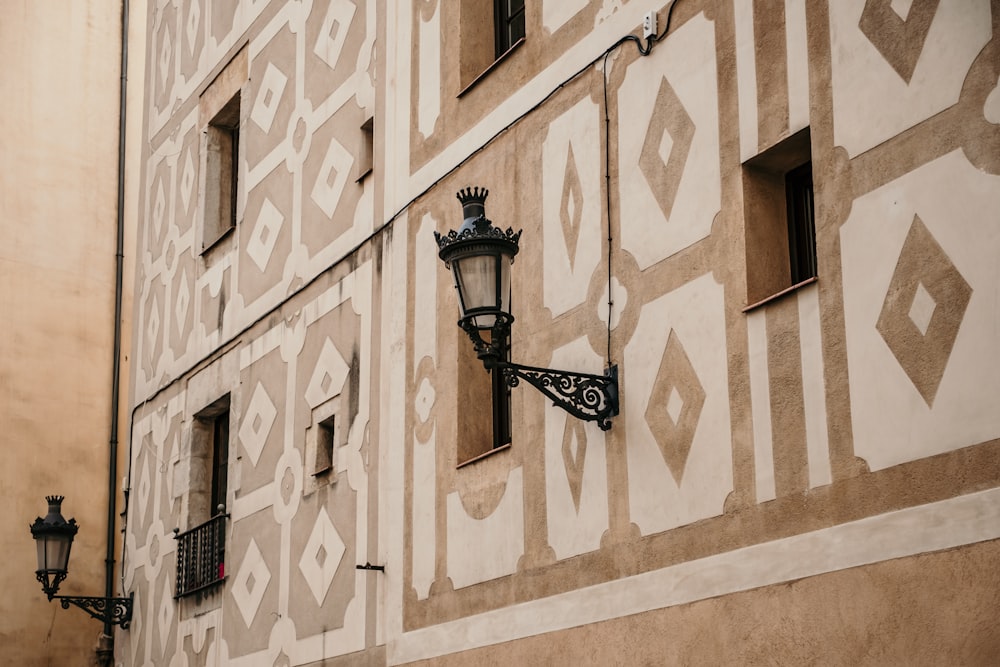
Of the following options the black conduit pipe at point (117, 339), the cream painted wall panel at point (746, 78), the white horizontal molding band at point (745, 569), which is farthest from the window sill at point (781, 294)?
the black conduit pipe at point (117, 339)

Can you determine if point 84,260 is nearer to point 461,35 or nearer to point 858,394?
point 461,35

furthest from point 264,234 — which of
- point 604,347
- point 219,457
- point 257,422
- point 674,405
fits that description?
point 674,405

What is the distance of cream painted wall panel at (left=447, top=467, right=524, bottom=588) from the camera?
928 centimetres

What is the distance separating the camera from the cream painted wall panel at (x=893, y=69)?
6.66 meters

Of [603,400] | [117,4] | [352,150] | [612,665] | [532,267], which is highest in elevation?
[117,4]

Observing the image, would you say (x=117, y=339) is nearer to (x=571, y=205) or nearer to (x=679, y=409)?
(x=571, y=205)

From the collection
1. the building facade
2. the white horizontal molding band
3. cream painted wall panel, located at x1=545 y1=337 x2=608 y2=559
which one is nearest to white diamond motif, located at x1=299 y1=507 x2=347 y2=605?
the building facade

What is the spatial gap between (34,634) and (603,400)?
10081mm

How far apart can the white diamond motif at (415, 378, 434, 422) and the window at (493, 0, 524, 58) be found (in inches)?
90.2

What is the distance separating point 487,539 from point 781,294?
285cm

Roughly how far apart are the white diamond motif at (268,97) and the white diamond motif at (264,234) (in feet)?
2.54

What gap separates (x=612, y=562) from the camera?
8.38 meters

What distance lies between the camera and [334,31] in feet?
42.0

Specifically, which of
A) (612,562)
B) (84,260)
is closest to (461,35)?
(612,562)
